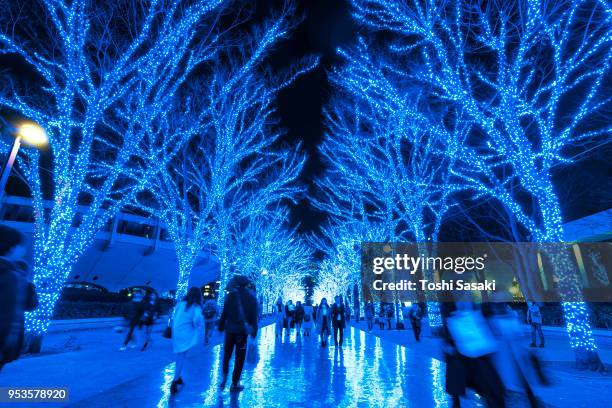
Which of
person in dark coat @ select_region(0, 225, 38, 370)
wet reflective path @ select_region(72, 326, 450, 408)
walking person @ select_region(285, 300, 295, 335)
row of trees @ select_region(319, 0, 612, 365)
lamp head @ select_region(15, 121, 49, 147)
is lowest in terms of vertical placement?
wet reflective path @ select_region(72, 326, 450, 408)

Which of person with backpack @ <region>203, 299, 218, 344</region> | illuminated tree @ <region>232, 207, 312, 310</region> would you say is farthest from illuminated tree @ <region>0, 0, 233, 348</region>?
illuminated tree @ <region>232, 207, 312, 310</region>

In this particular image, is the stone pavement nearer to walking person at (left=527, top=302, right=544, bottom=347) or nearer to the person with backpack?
walking person at (left=527, top=302, right=544, bottom=347)

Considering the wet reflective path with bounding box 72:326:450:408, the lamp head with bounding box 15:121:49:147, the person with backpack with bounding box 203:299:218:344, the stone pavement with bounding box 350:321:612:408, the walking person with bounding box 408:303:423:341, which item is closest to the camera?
the stone pavement with bounding box 350:321:612:408

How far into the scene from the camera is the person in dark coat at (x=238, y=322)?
6.59 metres

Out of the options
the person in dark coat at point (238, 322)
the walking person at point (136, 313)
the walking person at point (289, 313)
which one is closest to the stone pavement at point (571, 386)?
the person in dark coat at point (238, 322)

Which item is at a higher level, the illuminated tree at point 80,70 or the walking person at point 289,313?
the illuminated tree at point 80,70

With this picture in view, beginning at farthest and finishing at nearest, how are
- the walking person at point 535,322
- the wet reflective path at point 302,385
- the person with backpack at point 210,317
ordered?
the person with backpack at point 210,317 < the walking person at point 535,322 < the wet reflective path at point 302,385

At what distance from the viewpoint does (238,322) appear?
6.62m

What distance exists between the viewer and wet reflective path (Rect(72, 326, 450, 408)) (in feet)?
19.0

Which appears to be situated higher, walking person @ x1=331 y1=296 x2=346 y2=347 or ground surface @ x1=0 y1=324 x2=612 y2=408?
walking person @ x1=331 y1=296 x2=346 y2=347

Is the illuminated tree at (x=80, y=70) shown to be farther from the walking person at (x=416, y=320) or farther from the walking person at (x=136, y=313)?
the walking person at (x=416, y=320)

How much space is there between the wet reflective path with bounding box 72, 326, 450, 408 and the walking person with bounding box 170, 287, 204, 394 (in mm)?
626

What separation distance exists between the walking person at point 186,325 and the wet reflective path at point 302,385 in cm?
63

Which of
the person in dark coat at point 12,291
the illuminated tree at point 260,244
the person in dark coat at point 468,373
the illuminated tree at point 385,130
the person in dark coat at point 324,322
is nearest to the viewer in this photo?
the person in dark coat at point 12,291
